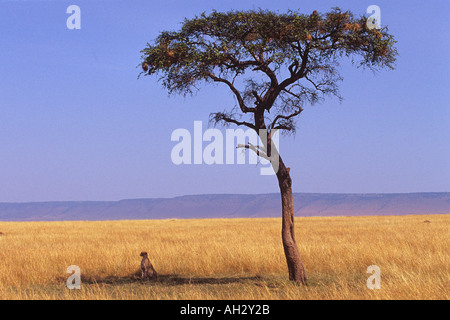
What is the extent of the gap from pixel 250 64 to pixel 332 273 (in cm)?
758

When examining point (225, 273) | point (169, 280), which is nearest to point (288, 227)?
point (225, 273)

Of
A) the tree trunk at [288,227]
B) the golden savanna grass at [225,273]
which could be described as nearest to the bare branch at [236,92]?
the tree trunk at [288,227]

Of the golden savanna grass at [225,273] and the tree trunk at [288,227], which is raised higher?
the tree trunk at [288,227]

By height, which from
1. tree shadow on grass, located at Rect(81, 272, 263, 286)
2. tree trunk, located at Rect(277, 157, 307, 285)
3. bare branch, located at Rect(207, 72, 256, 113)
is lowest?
tree shadow on grass, located at Rect(81, 272, 263, 286)

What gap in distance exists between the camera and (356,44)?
641 inches

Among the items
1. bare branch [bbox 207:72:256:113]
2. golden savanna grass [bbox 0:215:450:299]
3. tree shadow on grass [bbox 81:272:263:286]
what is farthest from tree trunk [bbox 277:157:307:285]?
bare branch [bbox 207:72:256:113]

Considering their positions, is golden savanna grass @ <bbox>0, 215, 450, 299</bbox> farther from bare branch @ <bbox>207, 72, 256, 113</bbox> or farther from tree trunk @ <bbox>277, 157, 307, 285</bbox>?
bare branch @ <bbox>207, 72, 256, 113</bbox>

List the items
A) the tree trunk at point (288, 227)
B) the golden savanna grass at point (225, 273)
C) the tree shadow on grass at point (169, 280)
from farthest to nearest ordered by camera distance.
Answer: the tree shadow on grass at point (169, 280) < the tree trunk at point (288, 227) < the golden savanna grass at point (225, 273)

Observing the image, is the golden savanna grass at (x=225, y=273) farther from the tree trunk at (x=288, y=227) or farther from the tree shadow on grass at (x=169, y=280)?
the tree trunk at (x=288, y=227)

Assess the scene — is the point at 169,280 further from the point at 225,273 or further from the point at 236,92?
the point at 236,92
